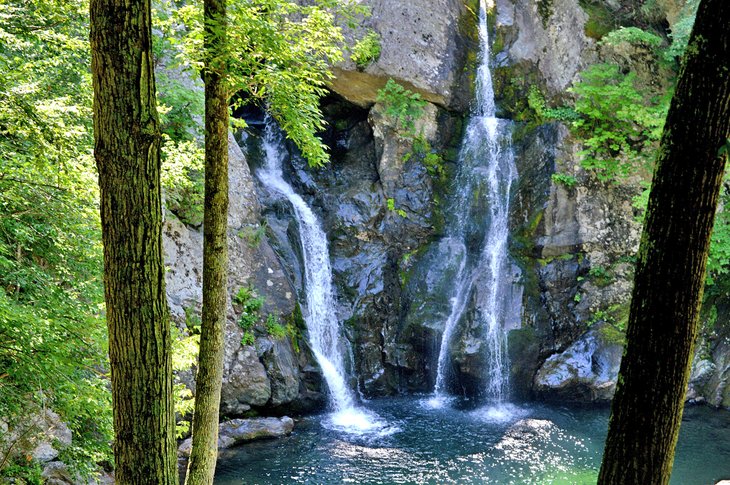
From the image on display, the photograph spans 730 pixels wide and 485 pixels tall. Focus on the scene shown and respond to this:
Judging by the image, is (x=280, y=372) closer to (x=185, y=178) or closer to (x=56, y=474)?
(x=56, y=474)

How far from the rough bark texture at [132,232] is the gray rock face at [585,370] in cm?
1032

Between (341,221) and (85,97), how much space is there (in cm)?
841

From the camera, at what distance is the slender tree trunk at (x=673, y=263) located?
2193 millimetres

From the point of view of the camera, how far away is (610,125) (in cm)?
1213

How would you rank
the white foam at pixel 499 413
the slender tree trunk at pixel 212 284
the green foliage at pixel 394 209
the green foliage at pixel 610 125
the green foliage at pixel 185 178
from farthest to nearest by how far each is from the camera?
1. the green foliage at pixel 394 209
2. the green foliage at pixel 610 125
3. the white foam at pixel 499 413
4. the green foliage at pixel 185 178
5. the slender tree trunk at pixel 212 284

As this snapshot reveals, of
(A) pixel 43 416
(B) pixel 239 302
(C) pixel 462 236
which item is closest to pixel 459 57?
(C) pixel 462 236

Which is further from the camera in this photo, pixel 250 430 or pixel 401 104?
pixel 401 104

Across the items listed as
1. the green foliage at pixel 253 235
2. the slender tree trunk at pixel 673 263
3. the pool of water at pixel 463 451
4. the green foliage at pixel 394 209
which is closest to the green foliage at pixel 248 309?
the green foliage at pixel 253 235

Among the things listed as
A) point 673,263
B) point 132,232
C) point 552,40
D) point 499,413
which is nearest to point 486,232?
point 499,413

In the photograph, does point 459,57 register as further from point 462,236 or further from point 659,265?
point 659,265

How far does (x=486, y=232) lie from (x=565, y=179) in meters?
2.20

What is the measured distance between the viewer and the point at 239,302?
1030 centimetres

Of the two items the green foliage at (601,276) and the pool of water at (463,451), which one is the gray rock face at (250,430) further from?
the green foliage at (601,276)

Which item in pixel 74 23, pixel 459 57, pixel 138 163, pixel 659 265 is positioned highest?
pixel 459 57
